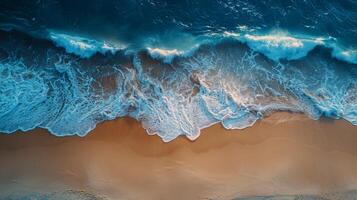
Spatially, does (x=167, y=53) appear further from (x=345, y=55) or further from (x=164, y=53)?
(x=345, y=55)

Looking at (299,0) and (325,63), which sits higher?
(299,0)

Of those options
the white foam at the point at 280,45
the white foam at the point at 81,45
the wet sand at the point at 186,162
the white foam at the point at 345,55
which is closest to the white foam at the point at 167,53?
the white foam at the point at 81,45

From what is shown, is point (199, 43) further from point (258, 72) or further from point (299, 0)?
point (299, 0)

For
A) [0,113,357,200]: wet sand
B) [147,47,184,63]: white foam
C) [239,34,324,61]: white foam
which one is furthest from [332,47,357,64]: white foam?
[147,47,184,63]: white foam

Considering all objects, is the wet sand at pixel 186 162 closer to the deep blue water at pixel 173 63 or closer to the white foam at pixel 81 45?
the deep blue water at pixel 173 63

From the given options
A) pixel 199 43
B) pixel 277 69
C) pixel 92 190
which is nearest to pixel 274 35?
pixel 277 69

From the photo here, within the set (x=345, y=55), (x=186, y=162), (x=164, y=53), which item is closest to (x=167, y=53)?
(x=164, y=53)
